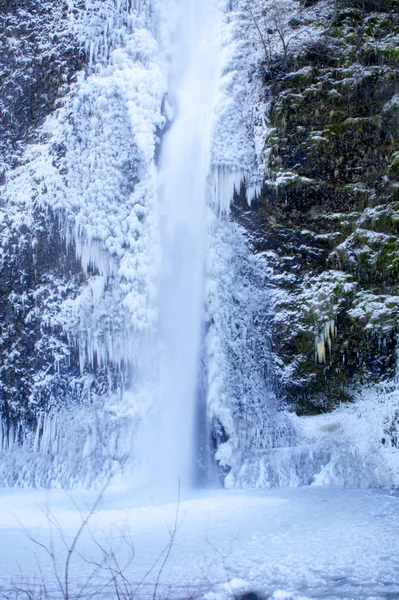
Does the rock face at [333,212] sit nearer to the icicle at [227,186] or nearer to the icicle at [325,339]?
the icicle at [325,339]

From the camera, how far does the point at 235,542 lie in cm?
442

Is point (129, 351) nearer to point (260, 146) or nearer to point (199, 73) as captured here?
point (260, 146)

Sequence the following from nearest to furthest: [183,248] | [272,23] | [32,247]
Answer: [183,248]
[32,247]
[272,23]

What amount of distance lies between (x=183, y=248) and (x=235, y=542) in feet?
13.9

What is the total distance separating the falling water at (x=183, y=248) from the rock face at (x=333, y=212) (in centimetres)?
74

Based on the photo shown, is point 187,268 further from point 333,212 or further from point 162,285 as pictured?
point 333,212

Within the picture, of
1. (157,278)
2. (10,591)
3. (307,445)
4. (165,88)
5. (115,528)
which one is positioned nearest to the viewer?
(10,591)

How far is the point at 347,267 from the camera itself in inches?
288

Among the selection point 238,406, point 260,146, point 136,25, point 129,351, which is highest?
point 136,25

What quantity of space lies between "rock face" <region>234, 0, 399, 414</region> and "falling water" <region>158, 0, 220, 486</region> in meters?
0.74

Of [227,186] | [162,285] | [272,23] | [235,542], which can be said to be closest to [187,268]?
[162,285]

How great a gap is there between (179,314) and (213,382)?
1.02 m

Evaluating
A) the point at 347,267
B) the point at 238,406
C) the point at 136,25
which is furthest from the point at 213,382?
the point at 136,25

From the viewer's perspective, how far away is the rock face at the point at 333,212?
23.7ft
